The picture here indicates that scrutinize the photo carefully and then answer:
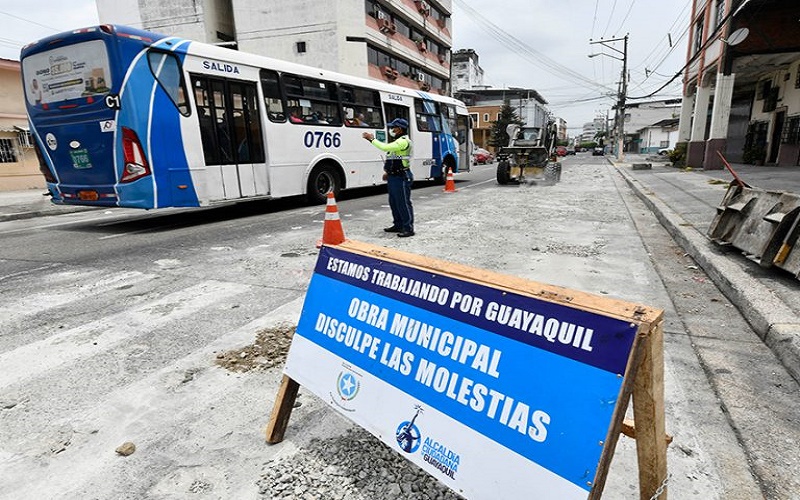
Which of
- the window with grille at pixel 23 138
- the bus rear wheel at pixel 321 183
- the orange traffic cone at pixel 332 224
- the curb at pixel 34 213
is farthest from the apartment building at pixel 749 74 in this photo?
the window with grille at pixel 23 138

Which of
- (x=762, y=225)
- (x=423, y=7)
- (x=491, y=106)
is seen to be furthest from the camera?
(x=491, y=106)

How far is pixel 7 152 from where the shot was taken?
17.8 meters

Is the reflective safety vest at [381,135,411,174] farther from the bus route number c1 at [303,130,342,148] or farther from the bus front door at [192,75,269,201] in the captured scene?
the bus route number c1 at [303,130,342,148]

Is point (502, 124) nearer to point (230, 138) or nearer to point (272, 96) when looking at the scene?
point (272, 96)

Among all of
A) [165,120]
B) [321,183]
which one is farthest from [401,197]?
[321,183]

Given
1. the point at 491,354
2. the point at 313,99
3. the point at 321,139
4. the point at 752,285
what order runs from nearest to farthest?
1. the point at 491,354
2. the point at 752,285
3. the point at 313,99
4. the point at 321,139

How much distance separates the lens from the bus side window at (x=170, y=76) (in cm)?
742

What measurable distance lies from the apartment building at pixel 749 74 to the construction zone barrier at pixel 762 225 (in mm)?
13892

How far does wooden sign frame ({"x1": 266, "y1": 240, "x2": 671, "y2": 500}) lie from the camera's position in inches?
50.1

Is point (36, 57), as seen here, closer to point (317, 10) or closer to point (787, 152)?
point (317, 10)

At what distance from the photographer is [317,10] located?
28891 mm

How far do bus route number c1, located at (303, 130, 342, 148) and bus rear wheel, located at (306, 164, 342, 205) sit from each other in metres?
0.55

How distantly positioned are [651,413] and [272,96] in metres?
9.76

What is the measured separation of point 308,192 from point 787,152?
71.3 feet
